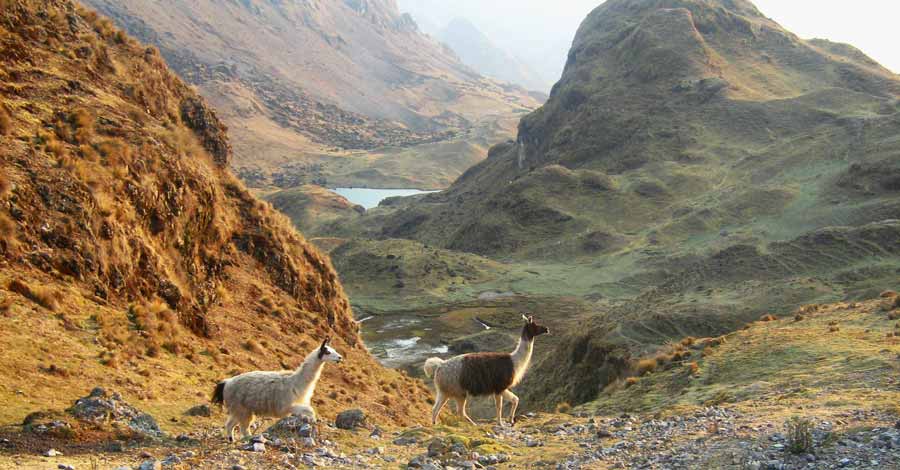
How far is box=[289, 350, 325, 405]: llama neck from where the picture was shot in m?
14.5

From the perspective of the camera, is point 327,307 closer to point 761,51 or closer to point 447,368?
point 447,368

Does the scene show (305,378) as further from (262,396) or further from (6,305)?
(6,305)

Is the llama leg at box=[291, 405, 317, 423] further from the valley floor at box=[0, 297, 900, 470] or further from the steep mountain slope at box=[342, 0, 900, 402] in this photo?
the steep mountain slope at box=[342, 0, 900, 402]

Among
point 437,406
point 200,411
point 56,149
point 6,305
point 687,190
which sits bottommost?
point 200,411

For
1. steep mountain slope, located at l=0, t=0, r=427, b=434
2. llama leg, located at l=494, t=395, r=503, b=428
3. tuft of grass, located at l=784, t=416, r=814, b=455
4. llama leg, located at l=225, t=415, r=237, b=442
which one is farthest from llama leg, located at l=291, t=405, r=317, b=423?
tuft of grass, located at l=784, t=416, r=814, b=455

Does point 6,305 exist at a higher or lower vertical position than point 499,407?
lower

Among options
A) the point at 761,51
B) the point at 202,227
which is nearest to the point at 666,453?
the point at 202,227

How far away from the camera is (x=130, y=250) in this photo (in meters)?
19.4

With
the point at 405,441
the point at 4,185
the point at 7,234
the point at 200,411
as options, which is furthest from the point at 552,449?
the point at 4,185

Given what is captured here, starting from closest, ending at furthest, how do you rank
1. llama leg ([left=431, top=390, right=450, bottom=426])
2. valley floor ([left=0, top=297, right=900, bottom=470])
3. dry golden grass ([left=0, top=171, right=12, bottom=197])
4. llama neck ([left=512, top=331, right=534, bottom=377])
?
valley floor ([left=0, top=297, right=900, bottom=470]), dry golden grass ([left=0, top=171, right=12, bottom=197]), llama leg ([left=431, top=390, right=450, bottom=426]), llama neck ([left=512, top=331, right=534, bottom=377])

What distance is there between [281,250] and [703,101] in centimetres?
13663

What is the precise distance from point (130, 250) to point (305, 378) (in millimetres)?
7922

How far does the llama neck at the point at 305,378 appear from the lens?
14547mm

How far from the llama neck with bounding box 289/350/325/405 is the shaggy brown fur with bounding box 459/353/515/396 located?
5707mm
